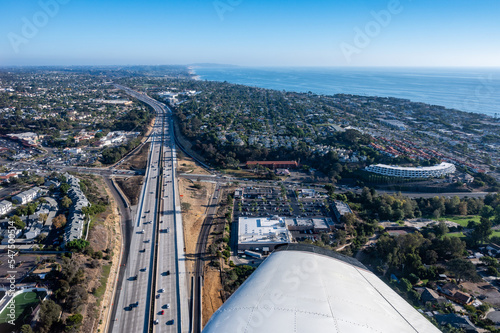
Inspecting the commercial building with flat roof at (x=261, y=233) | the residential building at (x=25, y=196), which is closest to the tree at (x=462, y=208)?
the commercial building with flat roof at (x=261, y=233)

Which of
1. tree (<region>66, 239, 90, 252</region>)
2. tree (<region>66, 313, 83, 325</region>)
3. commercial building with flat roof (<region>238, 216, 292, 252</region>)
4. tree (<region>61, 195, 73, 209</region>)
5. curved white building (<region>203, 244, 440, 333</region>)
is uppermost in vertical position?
curved white building (<region>203, 244, 440, 333</region>)

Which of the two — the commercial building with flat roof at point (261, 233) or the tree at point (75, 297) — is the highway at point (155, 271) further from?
the commercial building with flat roof at point (261, 233)

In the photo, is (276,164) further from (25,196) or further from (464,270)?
(25,196)

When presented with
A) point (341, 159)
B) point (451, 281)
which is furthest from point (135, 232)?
point (341, 159)

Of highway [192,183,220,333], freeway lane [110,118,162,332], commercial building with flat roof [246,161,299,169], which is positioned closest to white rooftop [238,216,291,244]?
highway [192,183,220,333]

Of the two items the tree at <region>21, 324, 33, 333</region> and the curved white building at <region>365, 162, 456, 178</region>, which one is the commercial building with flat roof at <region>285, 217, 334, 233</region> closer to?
the curved white building at <region>365, 162, 456, 178</region>
